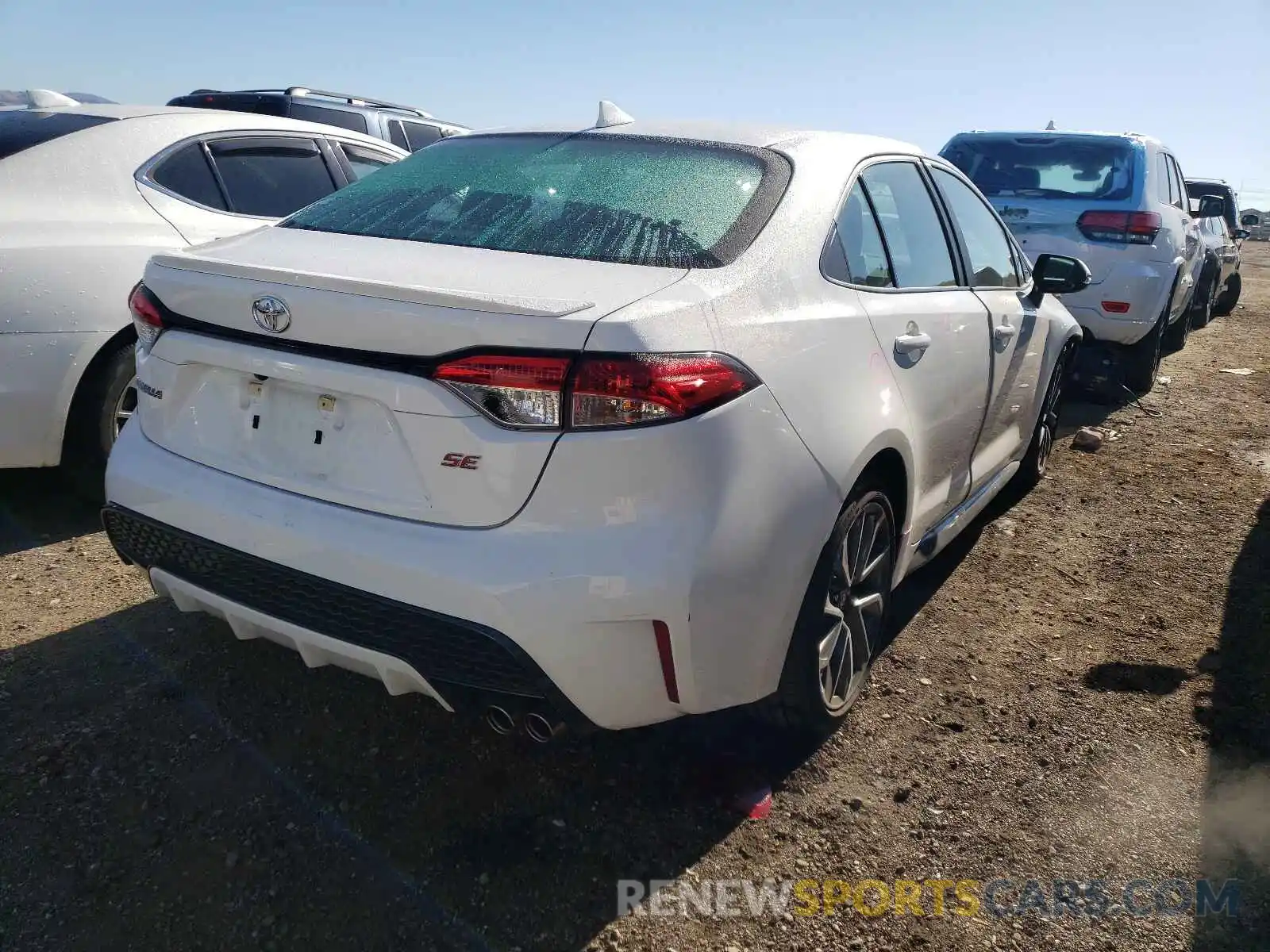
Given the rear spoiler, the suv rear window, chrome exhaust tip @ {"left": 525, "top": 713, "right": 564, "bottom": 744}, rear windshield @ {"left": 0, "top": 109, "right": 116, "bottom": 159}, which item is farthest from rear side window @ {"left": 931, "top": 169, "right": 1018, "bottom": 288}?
the suv rear window

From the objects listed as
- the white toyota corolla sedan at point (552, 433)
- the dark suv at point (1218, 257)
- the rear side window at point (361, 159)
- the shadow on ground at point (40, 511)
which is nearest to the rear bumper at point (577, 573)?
the white toyota corolla sedan at point (552, 433)

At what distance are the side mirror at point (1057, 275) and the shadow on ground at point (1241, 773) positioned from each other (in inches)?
54.6

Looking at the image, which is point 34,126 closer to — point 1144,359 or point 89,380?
point 89,380

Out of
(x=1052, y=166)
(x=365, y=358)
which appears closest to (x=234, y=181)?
(x=365, y=358)

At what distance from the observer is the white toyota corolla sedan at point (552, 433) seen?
1.97 meters

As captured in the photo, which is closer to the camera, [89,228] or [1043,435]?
[89,228]

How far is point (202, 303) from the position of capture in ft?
7.52

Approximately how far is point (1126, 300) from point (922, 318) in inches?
179

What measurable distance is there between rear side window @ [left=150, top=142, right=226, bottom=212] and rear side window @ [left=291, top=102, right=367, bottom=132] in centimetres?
423

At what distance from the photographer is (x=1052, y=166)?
7.18m

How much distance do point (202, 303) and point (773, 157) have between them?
1.50m

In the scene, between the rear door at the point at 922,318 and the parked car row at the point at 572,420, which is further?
the rear door at the point at 922,318

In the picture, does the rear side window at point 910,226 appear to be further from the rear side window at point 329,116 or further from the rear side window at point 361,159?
the rear side window at point 329,116

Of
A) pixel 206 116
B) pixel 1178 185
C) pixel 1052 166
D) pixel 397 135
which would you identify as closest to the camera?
pixel 206 116
